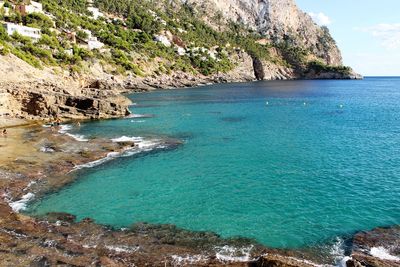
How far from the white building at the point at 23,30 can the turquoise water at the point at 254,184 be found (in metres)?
63.4

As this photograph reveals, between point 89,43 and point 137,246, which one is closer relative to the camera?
point 137,246

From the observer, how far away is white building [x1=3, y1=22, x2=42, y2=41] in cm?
10069

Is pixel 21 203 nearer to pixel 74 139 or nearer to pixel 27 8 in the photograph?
pixel 74 139

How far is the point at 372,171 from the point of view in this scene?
33719 mm

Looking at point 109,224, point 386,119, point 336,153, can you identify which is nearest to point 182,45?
point 386,119

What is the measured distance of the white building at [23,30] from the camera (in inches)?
3964

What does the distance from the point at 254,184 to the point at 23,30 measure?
9961 centimetres

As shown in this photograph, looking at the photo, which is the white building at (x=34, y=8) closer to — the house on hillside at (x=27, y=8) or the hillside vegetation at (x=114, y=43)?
the house on hillside at (x=27, y=8)

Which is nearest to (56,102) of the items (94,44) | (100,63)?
(100,63)

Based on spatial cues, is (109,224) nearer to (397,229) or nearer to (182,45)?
(397,229)

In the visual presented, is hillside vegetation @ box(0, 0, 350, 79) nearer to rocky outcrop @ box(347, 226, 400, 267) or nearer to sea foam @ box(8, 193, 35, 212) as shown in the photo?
sea foam @ box(8, 193, 35, 212)

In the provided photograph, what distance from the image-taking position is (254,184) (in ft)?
101

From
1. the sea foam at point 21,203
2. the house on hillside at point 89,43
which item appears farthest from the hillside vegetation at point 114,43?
the sea foam at point 21,203

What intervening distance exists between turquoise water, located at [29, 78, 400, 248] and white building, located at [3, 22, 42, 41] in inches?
2497
